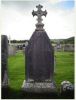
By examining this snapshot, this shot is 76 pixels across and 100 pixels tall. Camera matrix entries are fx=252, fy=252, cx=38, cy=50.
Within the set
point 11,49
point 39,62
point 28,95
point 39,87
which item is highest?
point 11,49

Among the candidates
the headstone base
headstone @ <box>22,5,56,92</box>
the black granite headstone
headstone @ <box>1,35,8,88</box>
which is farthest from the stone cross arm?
the headstone base

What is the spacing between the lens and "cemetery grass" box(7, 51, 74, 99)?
3.21m

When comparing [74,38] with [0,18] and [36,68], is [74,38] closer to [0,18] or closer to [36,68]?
[36,68]

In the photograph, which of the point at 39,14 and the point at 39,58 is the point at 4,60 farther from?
the point at 39,14

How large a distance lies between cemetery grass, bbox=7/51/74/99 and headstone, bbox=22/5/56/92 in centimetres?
6

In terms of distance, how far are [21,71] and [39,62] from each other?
0.26 m

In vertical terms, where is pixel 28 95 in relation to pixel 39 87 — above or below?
→ below

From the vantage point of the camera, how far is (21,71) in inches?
127

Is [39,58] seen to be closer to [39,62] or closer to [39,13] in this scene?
[39,62]

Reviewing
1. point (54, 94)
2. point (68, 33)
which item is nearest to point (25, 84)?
point (54, 94)

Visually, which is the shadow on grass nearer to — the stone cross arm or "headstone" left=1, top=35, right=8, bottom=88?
"headstone" left=1, top=35, right=8, bottom=88

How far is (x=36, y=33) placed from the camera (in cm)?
320

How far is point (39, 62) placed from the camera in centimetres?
325

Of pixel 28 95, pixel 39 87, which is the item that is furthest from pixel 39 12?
pixel 28 95
